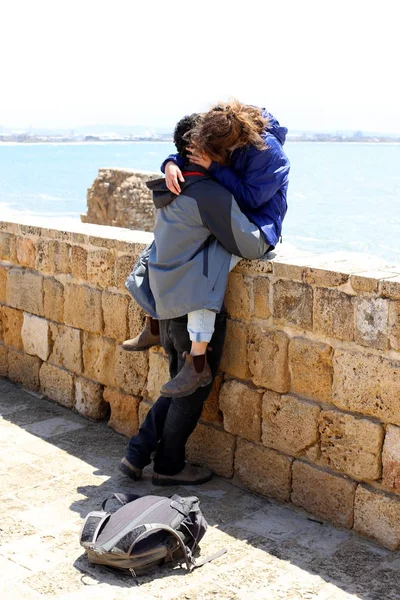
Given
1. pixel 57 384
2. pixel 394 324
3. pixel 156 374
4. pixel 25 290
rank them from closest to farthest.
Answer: pixel 394 324
pixel 156 374
pixel 57 384
pixel 25 290

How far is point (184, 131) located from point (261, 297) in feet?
3.08

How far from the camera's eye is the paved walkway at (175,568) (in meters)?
3.61

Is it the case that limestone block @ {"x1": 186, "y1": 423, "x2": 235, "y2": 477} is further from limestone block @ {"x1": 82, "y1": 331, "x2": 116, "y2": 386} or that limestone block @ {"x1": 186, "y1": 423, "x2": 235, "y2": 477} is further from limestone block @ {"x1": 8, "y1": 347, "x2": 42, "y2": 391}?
limestone block @ {"x1": 8, "y1": 347, "x2": 42, "y2": 391}

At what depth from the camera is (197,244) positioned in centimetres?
436

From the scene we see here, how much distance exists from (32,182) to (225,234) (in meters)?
84.0

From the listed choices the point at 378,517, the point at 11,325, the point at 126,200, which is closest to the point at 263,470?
the point at 378,517

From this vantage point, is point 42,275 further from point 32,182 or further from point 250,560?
point 32,182

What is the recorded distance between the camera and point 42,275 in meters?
6.17

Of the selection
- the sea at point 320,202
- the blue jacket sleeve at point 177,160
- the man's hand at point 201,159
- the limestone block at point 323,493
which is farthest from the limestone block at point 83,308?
the sea at point 320,202

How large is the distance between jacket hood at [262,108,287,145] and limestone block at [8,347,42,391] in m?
2.84

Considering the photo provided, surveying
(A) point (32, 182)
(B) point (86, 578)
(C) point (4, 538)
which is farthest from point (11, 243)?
(A) point (32, 182)

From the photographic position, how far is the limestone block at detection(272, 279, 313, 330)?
423cm

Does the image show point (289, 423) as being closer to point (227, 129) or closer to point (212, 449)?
point (212, 449)

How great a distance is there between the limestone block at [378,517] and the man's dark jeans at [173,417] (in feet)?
3.23
